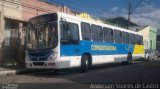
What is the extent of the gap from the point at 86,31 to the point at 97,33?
1.85 metres

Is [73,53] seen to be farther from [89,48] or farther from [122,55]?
[122,55]

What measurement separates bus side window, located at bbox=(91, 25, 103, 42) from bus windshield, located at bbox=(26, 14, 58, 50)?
4319mm

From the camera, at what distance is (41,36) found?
1853cm

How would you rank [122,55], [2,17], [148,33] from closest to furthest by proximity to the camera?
[2,17] < [122,55] < [148,33]

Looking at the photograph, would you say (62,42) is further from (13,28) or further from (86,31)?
(13,28)

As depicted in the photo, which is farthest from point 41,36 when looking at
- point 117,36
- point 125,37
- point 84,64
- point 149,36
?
point 149,36

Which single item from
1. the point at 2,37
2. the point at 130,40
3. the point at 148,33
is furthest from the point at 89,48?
the point at 148,33

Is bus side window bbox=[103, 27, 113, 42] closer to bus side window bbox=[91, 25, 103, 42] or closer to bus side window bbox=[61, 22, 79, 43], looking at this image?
bus side window bbox=[91, 25, 103, 42]

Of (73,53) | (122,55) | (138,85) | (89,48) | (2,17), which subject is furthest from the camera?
(122,55)

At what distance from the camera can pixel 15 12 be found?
24.8 metres

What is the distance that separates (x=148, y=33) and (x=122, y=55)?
46360 mm

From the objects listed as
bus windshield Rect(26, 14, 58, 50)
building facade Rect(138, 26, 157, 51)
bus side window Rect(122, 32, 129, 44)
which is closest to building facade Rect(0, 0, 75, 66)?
bus windshield Rect(26, 14, 58, 50)

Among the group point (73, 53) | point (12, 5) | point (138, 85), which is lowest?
point (138, 85)

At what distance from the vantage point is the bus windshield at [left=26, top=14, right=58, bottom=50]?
59.7 ft
